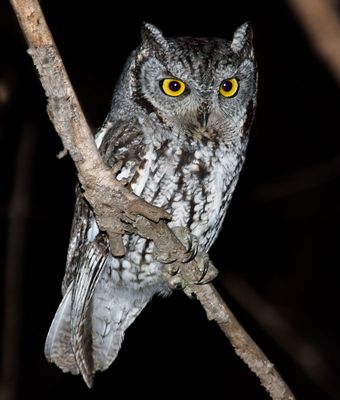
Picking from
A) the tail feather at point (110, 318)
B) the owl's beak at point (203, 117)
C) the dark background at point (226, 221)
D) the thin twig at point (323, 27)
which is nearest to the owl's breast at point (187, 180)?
the owl's beak at point (203, 117)

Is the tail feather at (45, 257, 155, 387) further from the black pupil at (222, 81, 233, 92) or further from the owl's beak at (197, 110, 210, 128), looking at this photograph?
the black pupil at (222, 81, 233, 92)

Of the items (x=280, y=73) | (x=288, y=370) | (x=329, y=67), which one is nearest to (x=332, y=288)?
(x=288, y=370)

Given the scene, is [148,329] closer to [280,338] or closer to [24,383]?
[24,383]


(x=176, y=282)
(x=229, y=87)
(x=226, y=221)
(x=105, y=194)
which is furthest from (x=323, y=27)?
(x=226, y=221)

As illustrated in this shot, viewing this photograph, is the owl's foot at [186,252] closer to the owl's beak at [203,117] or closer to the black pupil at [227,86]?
the owl's beak at [203,117]

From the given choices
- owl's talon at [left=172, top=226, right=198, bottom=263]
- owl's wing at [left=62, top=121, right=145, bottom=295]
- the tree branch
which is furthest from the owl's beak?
the tree branch
